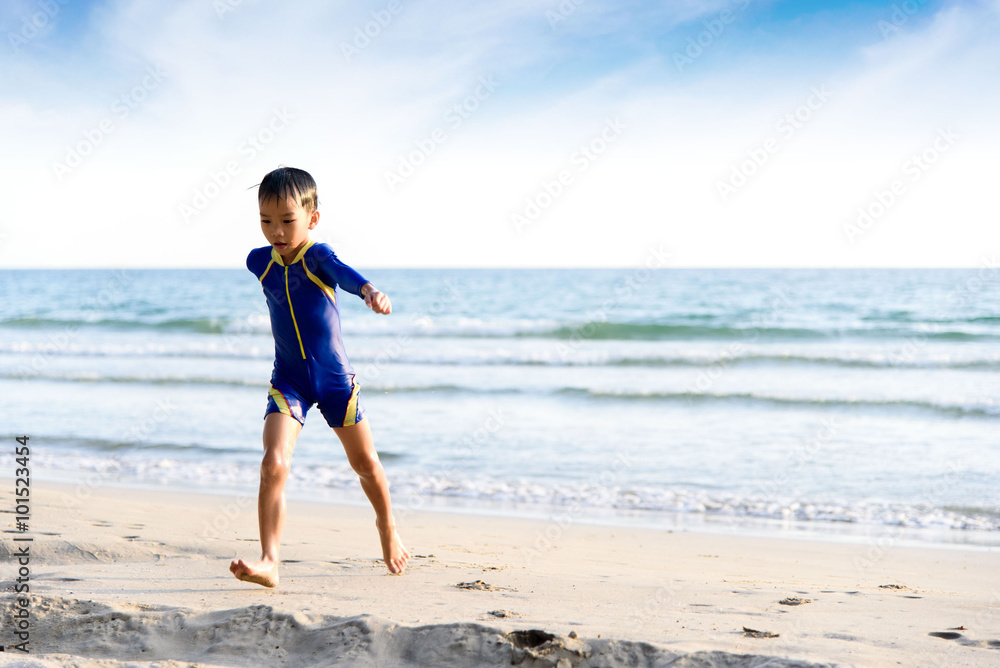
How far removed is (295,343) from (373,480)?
720mm

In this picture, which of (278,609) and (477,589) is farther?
(477,589)

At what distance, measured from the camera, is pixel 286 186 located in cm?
304

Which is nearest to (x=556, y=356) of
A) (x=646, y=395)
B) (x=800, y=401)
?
(x=646, y=395)

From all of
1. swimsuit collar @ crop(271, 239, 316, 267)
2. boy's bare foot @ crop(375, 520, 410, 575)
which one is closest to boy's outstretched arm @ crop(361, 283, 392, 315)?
swimsuit collar @ crop(271, 239, 316, 267)

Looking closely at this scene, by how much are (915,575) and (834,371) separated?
1129 cm

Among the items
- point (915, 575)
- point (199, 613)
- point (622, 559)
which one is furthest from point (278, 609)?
point (915, 575)

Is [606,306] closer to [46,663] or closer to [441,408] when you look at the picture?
[441,408]

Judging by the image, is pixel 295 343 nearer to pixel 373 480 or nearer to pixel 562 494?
pixel 373 480

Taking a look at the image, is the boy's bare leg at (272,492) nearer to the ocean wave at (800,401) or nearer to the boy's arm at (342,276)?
the boy's arm at (342,276)

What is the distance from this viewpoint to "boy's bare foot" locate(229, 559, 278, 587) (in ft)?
9.70

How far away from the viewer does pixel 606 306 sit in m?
28.4

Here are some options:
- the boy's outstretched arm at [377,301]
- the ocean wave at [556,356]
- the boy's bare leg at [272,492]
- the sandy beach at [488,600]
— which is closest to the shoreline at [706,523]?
the sandy beach at [488,600]

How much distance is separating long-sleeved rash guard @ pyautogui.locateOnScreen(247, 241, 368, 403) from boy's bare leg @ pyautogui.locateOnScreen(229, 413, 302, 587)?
19cm

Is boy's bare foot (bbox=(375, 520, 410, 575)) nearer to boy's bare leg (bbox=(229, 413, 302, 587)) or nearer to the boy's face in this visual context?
boy's bare leg (bbox=(229, 413, 302, 587))
